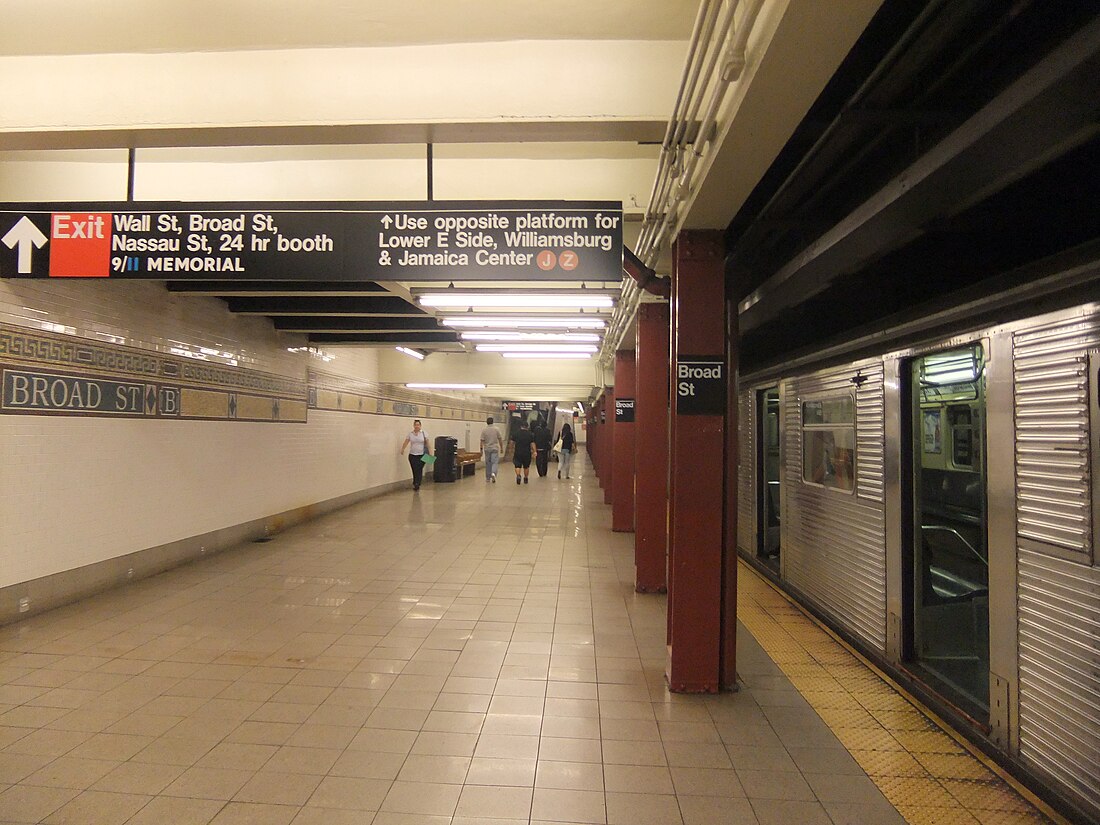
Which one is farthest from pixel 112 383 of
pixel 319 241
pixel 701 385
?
pixel 701 385

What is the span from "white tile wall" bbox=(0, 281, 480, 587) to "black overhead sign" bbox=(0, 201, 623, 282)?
1.77 meters

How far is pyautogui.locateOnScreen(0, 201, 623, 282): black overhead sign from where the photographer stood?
348cm

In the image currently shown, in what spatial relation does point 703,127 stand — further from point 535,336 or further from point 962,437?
point 535,336

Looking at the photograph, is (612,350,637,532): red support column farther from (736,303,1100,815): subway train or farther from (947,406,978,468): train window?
(947,406,978,468): train window

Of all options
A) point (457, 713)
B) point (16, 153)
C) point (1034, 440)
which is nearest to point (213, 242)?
point (16, 153)

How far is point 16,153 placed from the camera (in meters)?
4.32

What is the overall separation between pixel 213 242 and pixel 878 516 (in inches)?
175

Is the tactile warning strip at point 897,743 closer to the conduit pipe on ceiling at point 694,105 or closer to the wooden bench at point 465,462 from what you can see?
the conduit pipe on ceiling at point 694,105

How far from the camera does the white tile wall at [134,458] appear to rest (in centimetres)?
508

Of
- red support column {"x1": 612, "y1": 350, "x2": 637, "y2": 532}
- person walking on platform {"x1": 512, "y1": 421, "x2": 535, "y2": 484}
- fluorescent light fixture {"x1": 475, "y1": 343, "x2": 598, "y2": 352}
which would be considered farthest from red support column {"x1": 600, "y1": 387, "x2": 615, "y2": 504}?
fluorescent light fixture {"x1": 475, "y1": 343, "x2": 598, "y2": 352}

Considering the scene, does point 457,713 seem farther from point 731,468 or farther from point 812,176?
point 812,176

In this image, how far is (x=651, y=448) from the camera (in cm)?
679

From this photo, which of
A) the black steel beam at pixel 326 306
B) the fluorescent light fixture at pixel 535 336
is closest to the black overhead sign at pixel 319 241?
the black steel beam at pixel 326 306

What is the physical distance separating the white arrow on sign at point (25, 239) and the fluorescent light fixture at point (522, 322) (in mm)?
3719
